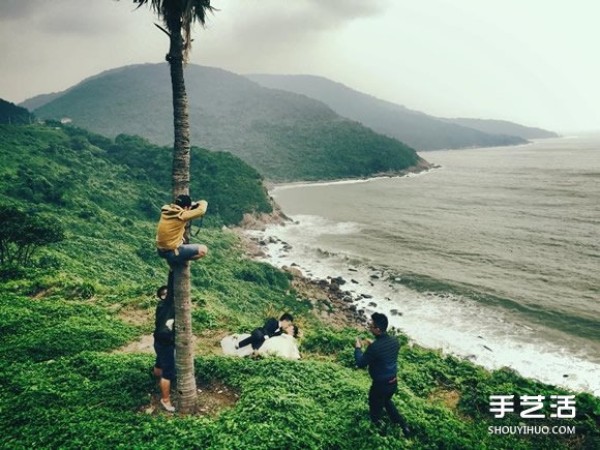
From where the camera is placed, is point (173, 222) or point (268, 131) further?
point (268, 131)

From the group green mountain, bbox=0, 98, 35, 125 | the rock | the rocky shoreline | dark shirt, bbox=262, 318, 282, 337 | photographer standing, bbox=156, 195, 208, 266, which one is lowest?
the rocky shoreline

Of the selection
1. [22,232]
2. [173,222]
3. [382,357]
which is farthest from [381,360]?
[22,232]

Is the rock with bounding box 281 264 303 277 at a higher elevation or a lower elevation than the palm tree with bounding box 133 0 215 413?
lower

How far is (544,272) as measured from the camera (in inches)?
1369

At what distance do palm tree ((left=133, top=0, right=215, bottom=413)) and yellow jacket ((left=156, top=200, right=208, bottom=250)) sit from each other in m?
0.51

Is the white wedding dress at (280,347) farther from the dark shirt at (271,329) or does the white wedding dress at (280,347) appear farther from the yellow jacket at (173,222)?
the yellow jacket at (173,222)

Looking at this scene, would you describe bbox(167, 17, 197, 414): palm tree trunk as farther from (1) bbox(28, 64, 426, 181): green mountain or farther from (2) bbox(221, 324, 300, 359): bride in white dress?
(1) bbox(28, 64, 426, 181): green mountain

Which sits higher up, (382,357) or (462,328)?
(382,357)

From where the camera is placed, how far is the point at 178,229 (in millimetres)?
6656

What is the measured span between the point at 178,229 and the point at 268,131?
152590 millimetres

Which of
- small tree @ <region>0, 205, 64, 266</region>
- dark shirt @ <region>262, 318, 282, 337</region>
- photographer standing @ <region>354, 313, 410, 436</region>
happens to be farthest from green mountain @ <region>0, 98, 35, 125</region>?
photographer standing @ <region>354, 313, 410, 436</region>

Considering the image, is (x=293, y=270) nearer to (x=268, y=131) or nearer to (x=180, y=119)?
(x=180, y=119)

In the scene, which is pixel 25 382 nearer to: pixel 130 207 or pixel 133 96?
pixel 130 207

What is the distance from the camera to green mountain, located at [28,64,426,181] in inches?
4958
